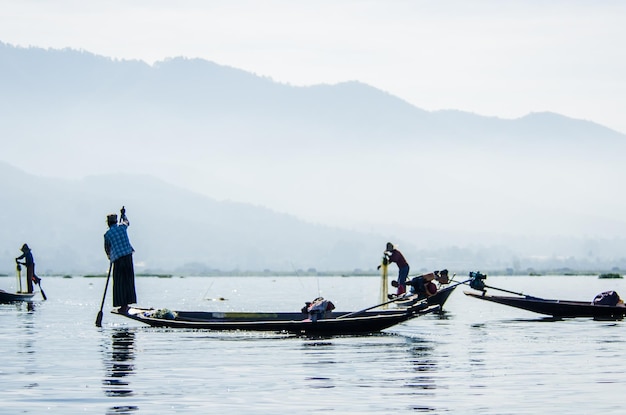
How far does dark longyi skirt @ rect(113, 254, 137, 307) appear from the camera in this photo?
40.1 metres

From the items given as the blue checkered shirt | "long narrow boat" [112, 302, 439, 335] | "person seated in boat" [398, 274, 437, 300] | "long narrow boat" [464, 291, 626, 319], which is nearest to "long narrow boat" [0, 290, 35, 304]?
the blue checkered shirt

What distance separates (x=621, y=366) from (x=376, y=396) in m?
8.52

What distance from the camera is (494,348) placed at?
3381cm

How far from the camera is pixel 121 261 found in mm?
40094

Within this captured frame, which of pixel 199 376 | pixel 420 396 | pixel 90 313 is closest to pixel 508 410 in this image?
pixel 420 396

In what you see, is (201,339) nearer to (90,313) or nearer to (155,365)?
(155,365)

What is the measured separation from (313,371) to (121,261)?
49.0 ft

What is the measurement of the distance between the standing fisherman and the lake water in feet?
4.66

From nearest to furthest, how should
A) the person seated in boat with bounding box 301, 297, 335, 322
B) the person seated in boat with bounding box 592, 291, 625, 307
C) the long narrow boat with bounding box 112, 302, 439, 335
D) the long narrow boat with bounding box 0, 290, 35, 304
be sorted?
the long narrow boat with bounding box 112, 302, 439, 335, the person seated in boat with bounding box 301, 297, 335, 322, the person seated in boat with bounding box 592, 291, 625, 307, the long narrow boat with bounding box 0, 290, 35, 304

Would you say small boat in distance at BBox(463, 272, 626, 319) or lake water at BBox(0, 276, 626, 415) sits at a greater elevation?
small boat in distance at BBox(463, 272, 626, 319)

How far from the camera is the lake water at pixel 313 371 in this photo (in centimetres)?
2164

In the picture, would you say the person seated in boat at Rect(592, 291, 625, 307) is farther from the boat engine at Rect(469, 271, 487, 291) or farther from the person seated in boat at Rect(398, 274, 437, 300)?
the person seated in boat at Rect(398, 274, 437, 300)

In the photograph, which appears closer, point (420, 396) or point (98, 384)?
point (420, 396)

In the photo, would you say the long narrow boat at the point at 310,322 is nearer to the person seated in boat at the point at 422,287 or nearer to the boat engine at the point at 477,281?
the person seated in boat at the point at 422,287
